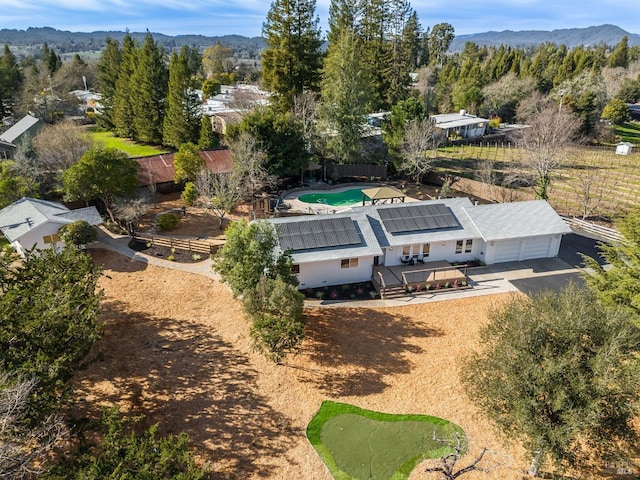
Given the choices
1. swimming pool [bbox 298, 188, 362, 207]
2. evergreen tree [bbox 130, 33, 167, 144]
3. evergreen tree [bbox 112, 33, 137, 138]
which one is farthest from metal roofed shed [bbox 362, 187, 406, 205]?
evergreen tree [bbox 112, 33, 137, 138]

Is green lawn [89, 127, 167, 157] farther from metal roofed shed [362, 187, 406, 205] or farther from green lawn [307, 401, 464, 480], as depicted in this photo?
green lawn [307, 401, 464, 480]

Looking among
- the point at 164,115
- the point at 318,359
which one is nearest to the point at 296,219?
the point at 318,359

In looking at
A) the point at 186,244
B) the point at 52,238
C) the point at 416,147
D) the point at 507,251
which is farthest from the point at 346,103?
the point at 52,238

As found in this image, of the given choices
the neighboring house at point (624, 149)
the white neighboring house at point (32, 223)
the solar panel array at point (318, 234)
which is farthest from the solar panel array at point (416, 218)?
the neighboring house at point (624, 149)

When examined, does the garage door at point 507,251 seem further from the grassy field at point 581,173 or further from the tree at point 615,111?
the tree at point 615,111

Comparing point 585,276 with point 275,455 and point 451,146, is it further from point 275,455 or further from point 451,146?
point 451,146

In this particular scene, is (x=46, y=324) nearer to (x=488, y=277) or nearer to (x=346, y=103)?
(x=488, y=277)
